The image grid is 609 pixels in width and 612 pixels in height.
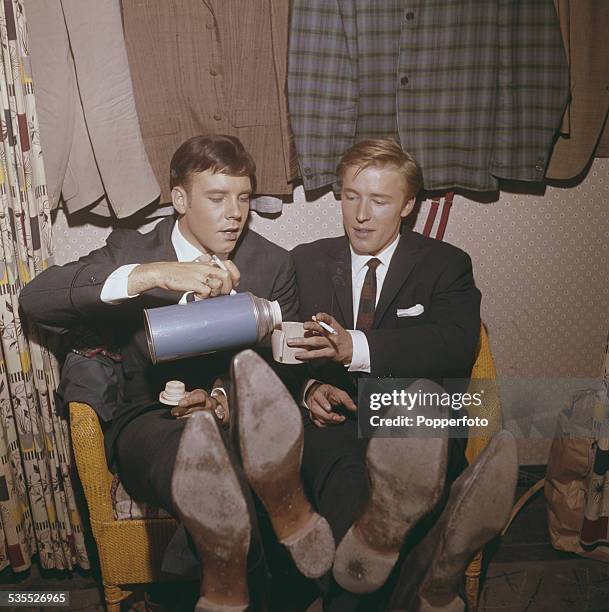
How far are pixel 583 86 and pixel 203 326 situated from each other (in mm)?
963

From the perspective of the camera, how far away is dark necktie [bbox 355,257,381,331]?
1.28 metres

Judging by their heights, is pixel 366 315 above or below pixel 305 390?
above

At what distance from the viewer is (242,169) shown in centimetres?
118

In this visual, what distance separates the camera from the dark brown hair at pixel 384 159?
1209mm

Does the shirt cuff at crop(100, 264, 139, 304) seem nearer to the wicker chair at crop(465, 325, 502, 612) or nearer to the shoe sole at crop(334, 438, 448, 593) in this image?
the shoe sole at crop(334, 438, 448, 593)

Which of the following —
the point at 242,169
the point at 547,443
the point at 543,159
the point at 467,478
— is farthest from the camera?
the point at 547,443

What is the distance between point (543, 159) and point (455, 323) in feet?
1.37

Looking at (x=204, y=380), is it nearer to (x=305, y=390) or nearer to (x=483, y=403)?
(x=305, y=390)

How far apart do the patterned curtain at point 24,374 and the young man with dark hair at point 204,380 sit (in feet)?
0.40

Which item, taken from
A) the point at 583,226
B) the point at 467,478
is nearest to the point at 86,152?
the point at 467,478

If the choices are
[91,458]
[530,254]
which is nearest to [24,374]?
[91,458]

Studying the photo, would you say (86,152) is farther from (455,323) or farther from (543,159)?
(543,159)

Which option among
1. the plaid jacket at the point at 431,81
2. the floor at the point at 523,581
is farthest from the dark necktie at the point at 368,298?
the floor at the point at 523,581

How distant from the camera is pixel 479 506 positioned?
897 mm
